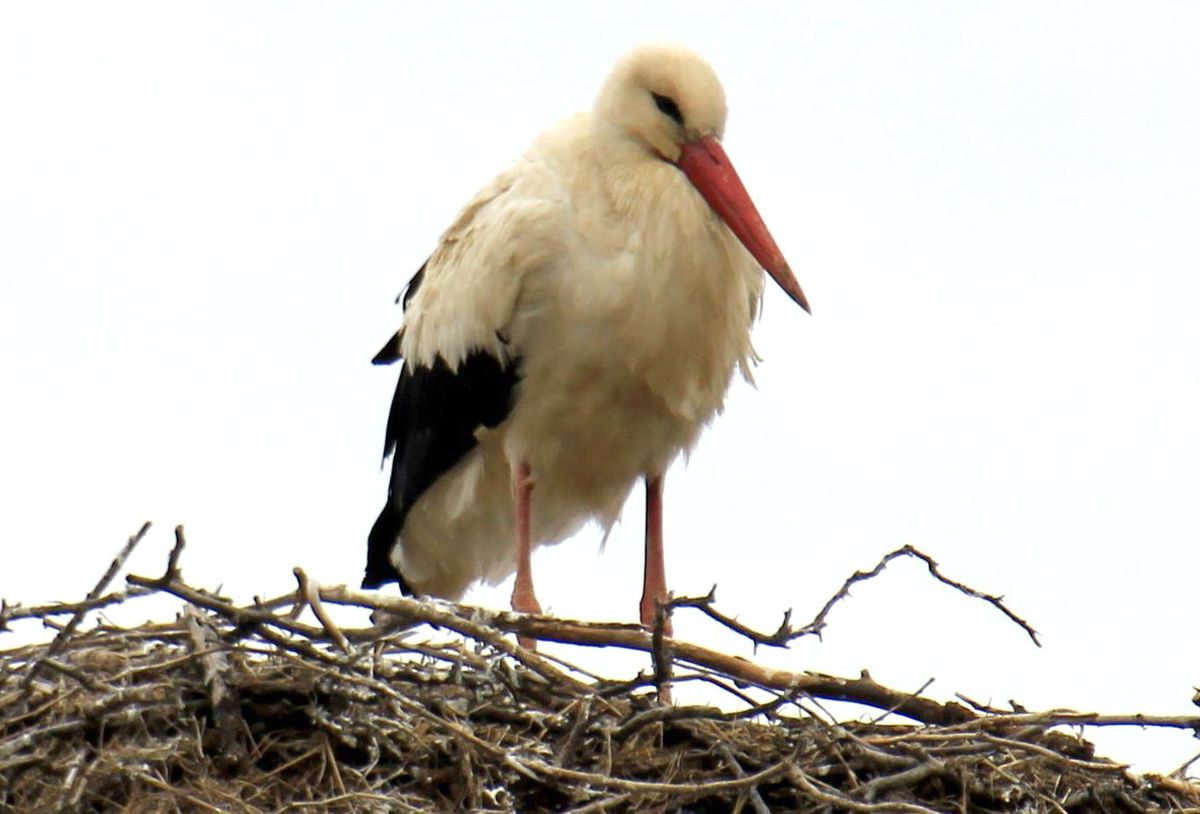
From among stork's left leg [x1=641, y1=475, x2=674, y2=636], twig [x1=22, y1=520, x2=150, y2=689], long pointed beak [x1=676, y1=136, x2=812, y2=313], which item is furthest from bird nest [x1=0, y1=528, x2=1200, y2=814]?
stork's left leg [x1=641, y1=475, x2=674, y2=636]

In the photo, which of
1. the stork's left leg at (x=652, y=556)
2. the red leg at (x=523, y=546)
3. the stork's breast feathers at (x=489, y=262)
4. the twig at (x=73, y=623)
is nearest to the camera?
the twig at (x=73, y=623)

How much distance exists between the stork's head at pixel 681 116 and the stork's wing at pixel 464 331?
0.93 ft

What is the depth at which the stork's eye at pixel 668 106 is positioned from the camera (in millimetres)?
5906

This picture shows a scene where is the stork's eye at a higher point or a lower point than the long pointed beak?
higher

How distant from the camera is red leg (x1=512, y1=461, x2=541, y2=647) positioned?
20.2 ft

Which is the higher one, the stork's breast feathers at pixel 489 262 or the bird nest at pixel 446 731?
the stork's breast feathers at pixel 489 262

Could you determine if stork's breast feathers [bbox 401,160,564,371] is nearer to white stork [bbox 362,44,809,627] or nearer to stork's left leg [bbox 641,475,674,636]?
white stork [bbox 362,44,809,627]

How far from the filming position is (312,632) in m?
4.55

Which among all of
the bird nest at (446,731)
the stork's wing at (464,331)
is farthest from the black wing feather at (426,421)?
the bird nest at (446,731)

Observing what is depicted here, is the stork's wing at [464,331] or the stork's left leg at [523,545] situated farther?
the stork's left leg at [523,545]

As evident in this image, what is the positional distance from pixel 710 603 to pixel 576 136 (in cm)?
192

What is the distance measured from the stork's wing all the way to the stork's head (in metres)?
0.28

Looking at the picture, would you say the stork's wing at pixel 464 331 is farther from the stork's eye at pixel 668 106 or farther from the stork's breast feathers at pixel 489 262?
the stork's eye at pixel 668 106

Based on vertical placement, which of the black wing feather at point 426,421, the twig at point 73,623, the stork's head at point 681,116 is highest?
the stork's head at point 681,116
